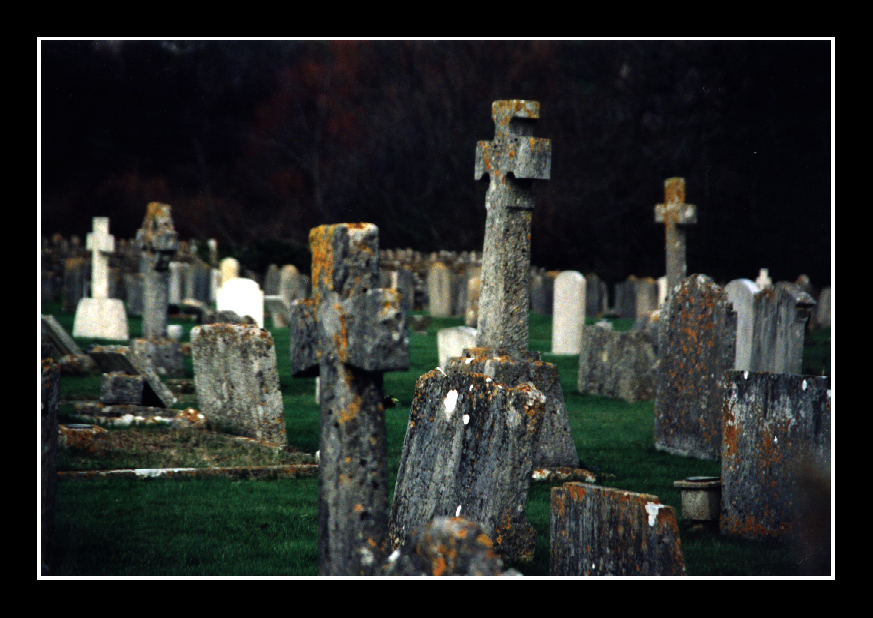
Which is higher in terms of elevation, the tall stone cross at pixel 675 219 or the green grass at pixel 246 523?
the tall stone cross at pixel 675 219

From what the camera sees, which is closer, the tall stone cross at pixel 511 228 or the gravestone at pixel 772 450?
the gravestone at pixel 772 450

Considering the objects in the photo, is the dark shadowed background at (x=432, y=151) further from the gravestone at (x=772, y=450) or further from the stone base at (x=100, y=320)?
the gravestone at (x=772, y=450)

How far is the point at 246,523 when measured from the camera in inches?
237

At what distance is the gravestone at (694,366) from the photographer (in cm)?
843

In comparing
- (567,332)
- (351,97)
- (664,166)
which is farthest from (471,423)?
(351,97)

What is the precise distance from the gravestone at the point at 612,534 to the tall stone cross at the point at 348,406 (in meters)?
1.34

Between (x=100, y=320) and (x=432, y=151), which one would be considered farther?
(x=432, y=151)

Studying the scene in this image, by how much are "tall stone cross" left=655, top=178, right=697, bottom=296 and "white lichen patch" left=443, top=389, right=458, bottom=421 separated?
9978 mm

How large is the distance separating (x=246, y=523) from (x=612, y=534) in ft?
8.15

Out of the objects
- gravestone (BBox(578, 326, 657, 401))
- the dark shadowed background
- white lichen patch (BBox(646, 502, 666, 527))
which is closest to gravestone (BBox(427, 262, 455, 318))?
the dark shadowed background

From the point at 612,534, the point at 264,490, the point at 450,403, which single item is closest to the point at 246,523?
the point at 264,490

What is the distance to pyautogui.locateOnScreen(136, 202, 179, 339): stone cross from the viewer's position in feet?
42.8

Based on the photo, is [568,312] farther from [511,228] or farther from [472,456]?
[472,456]

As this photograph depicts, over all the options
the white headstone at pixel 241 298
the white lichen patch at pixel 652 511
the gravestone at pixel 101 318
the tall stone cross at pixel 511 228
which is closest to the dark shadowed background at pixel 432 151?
the gravestone at pixel 101 318
